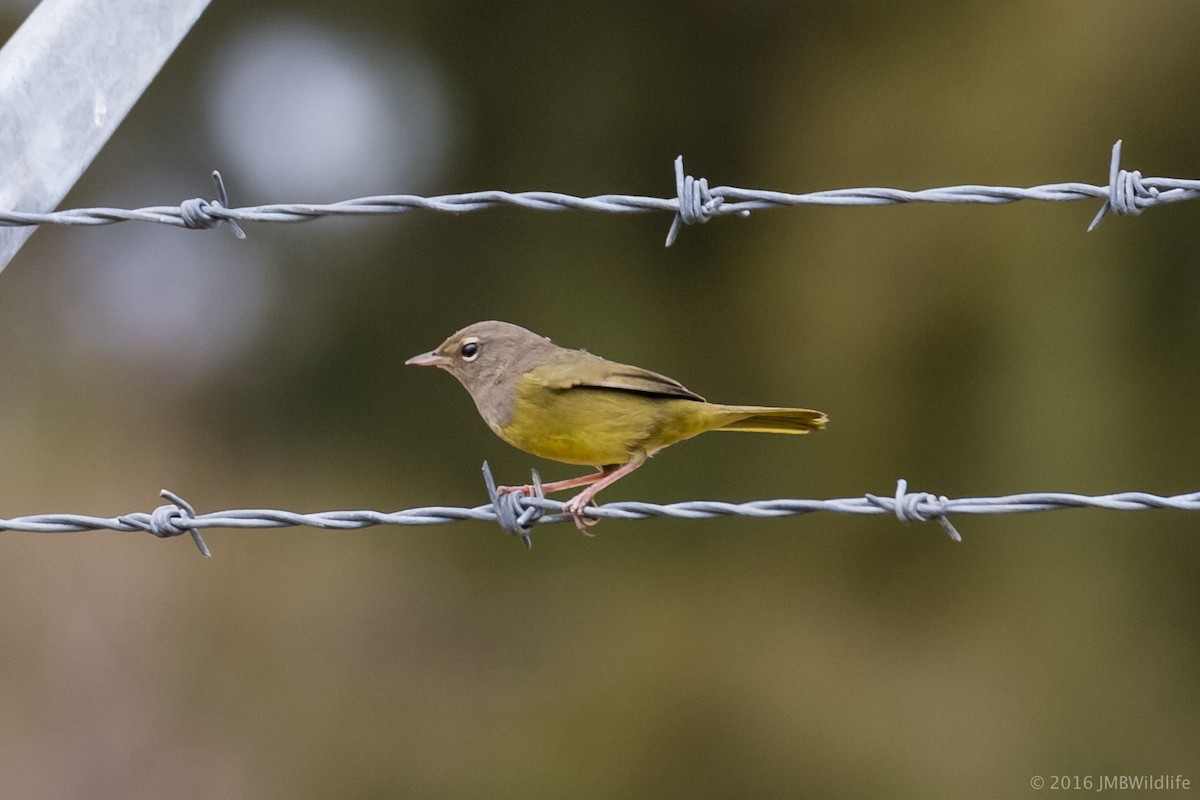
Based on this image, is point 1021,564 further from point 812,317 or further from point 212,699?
point 212,699

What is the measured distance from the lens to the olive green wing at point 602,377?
3379 mm

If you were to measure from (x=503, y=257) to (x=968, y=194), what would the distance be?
591 centimetres

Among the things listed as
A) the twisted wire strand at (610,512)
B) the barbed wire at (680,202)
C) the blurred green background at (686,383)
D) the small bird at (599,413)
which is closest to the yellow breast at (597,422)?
the small bird at (599,413)

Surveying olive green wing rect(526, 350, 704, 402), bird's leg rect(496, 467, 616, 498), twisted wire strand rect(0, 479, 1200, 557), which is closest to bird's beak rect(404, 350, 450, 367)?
olive green wing rect(526, 350, 704, 402)

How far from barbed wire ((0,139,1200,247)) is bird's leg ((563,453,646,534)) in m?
0.67

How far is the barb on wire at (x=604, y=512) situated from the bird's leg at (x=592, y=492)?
11cm

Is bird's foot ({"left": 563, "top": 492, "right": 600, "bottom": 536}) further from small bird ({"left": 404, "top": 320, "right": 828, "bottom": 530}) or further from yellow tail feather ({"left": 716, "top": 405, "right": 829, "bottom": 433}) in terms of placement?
yellow tail feather ({"left": 716, "top": 405, "right": 829, "bottom": 433})

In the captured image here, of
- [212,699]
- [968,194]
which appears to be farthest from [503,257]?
[968,194]

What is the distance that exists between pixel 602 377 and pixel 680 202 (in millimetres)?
1002

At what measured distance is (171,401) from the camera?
7.98 meters

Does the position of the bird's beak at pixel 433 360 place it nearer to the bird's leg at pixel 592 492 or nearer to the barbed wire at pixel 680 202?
the bird's leg at pixel 592 492

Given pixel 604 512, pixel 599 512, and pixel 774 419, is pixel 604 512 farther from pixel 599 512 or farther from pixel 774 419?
Result: pixel 774 419

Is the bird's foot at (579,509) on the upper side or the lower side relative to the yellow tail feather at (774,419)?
lower

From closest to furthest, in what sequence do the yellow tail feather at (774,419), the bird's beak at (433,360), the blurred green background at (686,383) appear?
the yellow tail feather at (774,419), the bird's beak at (433,360), the blurred green background at (686,383)
